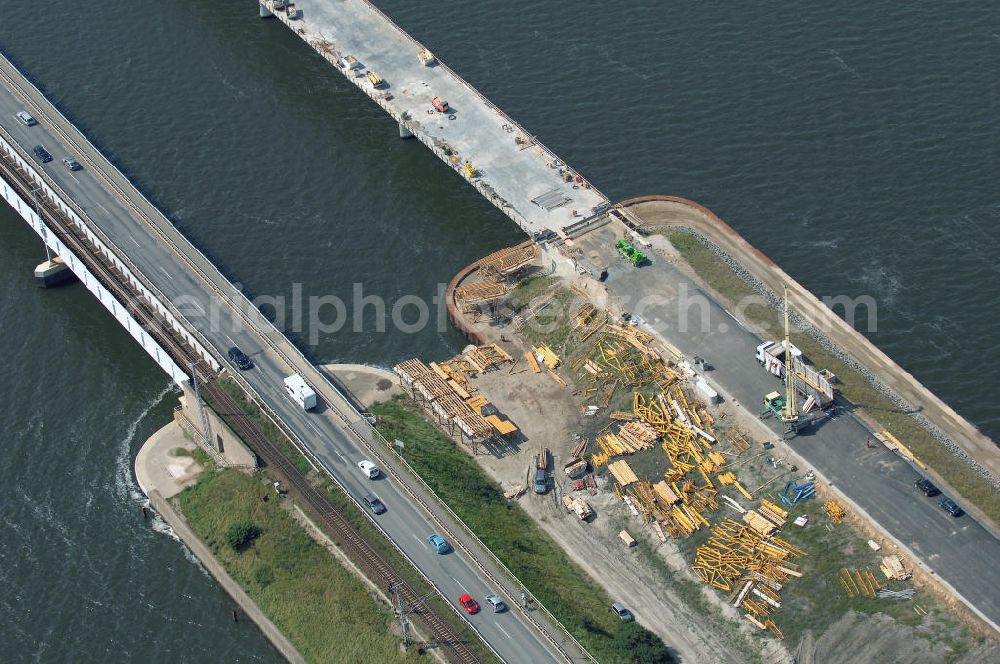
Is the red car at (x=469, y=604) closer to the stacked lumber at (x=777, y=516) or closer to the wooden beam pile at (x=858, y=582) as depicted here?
the stacked lumber at (x=777, y=516)

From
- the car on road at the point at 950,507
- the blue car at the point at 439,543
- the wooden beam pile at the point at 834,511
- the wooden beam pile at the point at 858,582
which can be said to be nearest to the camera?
the wooden beam pile at the point at 858,582

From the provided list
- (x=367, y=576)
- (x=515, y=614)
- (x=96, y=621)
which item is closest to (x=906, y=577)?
(x=515, y=614)

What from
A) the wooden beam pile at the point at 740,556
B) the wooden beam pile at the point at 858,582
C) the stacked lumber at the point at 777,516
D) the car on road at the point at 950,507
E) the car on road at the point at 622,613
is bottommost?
the car on road at the point at 622,613

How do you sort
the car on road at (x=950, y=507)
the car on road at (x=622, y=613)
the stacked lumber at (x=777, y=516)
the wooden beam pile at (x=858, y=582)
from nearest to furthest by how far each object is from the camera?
the wooden beam pile at (x=858, y=582)
the car on road at (x=622, y=613)
the car on road at (x=950, y=507)
the stacked lumber at (x=777, y=516)

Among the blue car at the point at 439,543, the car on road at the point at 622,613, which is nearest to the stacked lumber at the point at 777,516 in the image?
the car on road at the point at 622,613

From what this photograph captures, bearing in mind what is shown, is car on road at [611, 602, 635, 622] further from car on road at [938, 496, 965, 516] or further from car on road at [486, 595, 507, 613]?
car on road at [938, 496, 965, 516]

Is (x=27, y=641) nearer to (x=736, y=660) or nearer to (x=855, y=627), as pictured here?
(x=736, y=660)

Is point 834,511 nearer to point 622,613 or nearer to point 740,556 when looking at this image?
point 740,556

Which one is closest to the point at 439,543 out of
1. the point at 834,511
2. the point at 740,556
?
the point at 740,556
